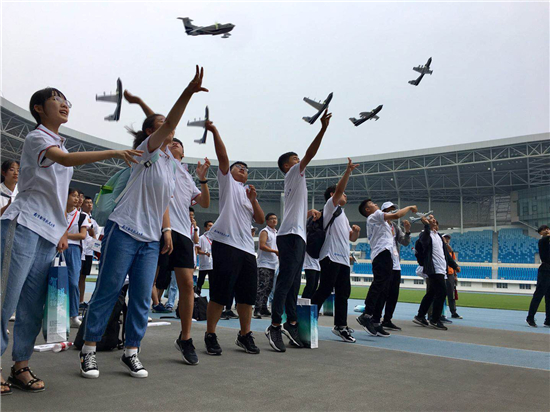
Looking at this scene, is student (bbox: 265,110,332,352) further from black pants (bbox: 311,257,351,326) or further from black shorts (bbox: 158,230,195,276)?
black shorts (bbox: 158,230,195,276)

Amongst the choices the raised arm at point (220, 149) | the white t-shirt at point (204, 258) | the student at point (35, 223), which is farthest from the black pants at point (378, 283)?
the student at point (35, 223)

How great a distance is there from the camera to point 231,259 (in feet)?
13.7

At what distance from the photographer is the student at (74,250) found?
5617mm

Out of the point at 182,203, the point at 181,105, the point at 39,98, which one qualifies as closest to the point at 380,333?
the point at 182,203

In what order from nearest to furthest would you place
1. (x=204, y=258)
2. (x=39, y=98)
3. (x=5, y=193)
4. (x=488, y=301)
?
1. (x=39, y=98)
2. (x=5, y=193)
3. (x=204, y=258)
4. (x=488, y=301)

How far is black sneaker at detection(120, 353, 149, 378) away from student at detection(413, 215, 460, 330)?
17.6 feet

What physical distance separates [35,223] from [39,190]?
0.20 metres

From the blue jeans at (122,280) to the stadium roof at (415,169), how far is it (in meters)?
26.8

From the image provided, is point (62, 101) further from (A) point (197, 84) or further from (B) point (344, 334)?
(B) point (344, 334)

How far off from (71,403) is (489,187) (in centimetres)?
3951

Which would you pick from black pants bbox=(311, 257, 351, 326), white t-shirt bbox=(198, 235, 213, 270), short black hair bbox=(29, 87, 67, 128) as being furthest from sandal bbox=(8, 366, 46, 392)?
white t-shirt bbox=(198, 235, 213, 270)

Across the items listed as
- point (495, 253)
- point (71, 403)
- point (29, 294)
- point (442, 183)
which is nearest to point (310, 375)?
point (71, 403)

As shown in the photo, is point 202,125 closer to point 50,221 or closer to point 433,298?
point 50,221

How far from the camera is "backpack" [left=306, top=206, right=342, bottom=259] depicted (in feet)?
17.5
